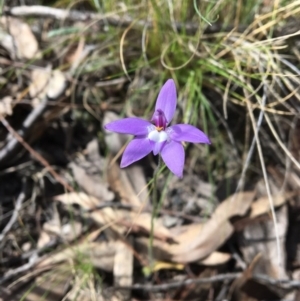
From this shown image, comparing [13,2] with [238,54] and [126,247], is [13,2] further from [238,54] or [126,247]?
[126,247]

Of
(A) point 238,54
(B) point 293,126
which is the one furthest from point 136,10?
(B) point 293,126

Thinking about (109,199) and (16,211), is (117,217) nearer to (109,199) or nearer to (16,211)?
(109,199)

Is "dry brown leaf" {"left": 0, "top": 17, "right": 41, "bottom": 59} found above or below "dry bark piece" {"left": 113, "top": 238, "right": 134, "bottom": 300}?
above

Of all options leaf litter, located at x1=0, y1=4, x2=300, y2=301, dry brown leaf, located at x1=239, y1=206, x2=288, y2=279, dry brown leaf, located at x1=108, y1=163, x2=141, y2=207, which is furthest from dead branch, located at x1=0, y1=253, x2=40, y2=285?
dry brown leaf, located at x1=239, y1=206, x2=288, y2=279

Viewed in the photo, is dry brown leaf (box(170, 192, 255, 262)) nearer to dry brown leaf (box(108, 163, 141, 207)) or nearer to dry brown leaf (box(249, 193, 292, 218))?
dry brown leaf (box(249, 193, 292, 218))

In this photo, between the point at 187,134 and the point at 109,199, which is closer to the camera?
the point at 187,134

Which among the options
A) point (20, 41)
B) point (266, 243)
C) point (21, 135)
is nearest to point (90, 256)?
point (21, 135)
